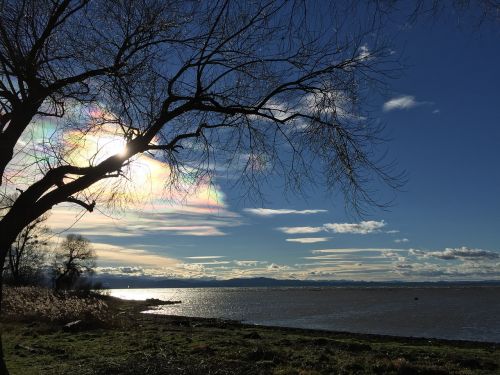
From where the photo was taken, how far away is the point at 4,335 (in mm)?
20438

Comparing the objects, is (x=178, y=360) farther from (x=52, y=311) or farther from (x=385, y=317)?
(x=385, y=317)

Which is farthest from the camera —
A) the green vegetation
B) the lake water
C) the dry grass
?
the lake water

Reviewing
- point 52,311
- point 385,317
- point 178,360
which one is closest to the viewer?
point 178,360

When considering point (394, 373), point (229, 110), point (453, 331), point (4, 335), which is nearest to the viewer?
point (229, 110)

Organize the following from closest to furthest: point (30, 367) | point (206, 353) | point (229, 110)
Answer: point (229, 110) < point (30, 367) < point (206, 353)

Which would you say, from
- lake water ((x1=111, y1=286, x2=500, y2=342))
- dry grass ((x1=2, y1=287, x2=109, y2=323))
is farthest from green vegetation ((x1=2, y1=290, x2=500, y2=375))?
lake water ((x1=111, y1=286, x2=500, y2=342))

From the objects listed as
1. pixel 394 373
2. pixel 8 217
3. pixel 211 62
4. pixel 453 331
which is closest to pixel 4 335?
pixel 8 217

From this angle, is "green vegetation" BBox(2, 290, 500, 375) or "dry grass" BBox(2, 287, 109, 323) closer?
"green vegetation" BBox(2, 290, 500, 375)

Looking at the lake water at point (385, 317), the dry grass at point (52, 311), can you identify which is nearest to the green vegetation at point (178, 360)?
the dry grass at point (52, 311)

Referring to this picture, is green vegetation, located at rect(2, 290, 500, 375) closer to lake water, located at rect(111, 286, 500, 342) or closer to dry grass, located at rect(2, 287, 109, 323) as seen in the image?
dry grass, located at rect(2, 287, 109, 323)

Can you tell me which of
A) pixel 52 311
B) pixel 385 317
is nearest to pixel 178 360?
pixel 52 311

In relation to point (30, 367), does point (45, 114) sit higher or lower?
higher

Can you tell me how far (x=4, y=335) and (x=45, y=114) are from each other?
14961 mm

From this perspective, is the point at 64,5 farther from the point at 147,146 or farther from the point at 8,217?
the point at 8,217
